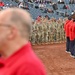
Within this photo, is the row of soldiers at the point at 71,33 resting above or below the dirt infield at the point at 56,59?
above

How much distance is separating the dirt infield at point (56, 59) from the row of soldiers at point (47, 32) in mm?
589

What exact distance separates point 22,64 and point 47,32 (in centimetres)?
1101

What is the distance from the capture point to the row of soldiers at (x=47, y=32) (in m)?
13.0

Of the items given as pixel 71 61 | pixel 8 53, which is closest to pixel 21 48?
pixel 8 53

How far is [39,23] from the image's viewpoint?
13.0 meters

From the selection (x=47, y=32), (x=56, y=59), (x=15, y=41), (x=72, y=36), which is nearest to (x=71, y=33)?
(x=72, y=36)

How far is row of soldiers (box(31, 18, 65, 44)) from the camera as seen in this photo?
511 inches

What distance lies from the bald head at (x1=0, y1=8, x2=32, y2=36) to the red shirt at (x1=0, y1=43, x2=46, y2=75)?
0.15m

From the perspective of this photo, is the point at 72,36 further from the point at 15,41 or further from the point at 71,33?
the point at 15,41

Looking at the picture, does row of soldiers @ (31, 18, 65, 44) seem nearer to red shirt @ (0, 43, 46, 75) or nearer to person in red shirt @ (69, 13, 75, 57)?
person in red shirt @ (69, 13, 75, 57)

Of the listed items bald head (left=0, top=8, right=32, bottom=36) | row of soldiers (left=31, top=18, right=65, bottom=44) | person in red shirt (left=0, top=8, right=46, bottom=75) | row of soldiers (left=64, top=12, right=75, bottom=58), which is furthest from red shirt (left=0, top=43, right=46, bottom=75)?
row of soldiers (left=31, top=18, right=65, bottom=44)

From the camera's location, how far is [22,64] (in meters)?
2.18

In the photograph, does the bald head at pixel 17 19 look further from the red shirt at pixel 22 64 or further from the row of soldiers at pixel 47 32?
the row of soldiers at pixel 47 32

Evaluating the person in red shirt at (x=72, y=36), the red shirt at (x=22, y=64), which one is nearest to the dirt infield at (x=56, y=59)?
the person in red shirt at (x=72, y=36)
